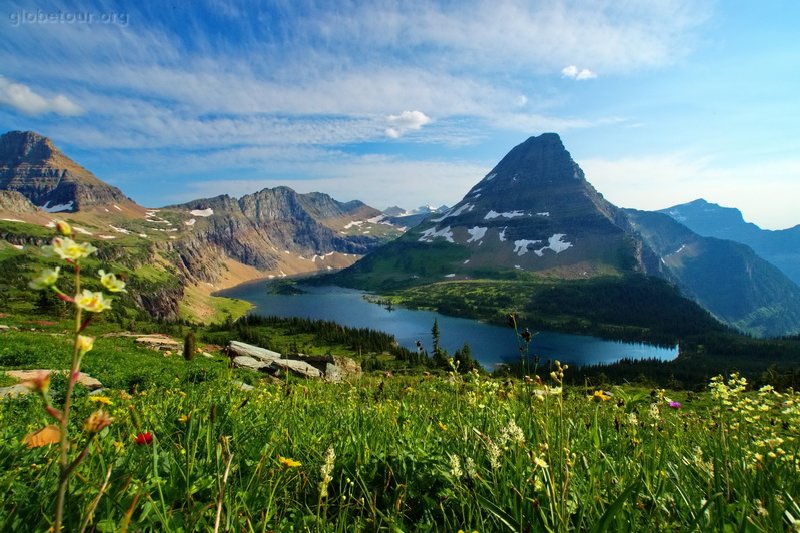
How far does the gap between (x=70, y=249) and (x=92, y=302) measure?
208 mm

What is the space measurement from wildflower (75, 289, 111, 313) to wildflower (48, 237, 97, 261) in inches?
5.3

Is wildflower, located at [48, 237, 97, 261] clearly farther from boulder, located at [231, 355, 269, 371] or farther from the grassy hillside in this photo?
boulder, located at [231, 355, 269, 371]

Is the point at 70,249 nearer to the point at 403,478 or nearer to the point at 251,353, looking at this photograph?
the point at 403,478

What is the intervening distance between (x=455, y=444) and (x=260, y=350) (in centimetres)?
3352

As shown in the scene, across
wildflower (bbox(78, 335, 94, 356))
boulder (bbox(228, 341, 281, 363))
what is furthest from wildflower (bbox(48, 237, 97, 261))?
boulder (bbox(228, 341, 281, 363))

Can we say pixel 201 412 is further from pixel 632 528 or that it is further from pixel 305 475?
pixel 632 528

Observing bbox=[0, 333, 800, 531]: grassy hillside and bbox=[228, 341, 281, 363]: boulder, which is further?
bbox=[228, 341, 281, 363]: boulder

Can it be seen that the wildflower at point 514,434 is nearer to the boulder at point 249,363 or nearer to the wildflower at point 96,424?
the wildflower at point 96,424

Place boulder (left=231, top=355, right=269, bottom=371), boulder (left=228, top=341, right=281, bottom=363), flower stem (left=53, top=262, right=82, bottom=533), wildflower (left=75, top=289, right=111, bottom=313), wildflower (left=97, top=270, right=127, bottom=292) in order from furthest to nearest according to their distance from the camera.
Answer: boulder (left=228, top=341, right=281, bottom=363), boulder (left=231, top=355, right=269, bottom=371), wildflower (left=97, top=270, right=127, bottom=292), wildflower (left=75, top=289, right=111, bottom=313), flower stem (left=53, top=262, right=82, bottom=533)

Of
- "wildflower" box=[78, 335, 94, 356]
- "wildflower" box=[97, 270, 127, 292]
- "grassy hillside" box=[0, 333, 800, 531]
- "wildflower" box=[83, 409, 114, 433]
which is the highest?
"wildflower" box=[97, 270, 127, 292]

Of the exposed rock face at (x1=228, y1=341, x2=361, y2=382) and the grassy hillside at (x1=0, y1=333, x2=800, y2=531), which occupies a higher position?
the grassy hillside at (x1=0, y1=333, x2=800, y2=531)

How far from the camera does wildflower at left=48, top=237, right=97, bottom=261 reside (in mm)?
1484

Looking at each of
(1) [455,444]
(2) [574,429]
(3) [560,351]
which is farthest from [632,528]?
(3) [560,351]

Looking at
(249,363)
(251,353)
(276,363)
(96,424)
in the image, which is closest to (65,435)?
(96,424)
